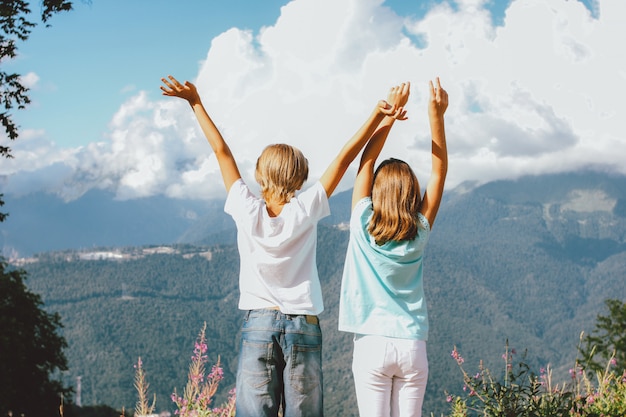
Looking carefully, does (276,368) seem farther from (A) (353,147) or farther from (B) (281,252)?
(A) (353,147)

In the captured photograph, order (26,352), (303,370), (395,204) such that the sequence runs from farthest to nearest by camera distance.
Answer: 1. (26,352)
2. (395,204)
3. (303,370)

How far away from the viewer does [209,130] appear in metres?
3.77

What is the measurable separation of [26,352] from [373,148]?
22.8 meters

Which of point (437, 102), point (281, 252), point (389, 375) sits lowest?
point (389, 375)

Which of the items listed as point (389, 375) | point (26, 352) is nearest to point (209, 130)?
point (389, 375)

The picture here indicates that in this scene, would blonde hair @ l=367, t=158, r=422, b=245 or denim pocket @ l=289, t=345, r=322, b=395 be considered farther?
blonde hair @ l=367, t=158, r=422, b=245

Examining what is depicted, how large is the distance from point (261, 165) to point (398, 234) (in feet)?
2.79

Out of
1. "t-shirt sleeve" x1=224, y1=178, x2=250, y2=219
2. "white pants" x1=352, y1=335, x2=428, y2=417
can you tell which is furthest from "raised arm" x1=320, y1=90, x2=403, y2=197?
"white pants" x1=352, y1=335, x2=428, y2=417

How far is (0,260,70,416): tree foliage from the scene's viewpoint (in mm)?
20547

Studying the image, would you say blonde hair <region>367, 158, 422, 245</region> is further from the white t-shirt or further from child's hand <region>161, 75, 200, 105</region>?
child's hand <region>161, 75, 200, 105</region>

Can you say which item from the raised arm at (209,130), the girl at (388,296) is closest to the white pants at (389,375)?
the girl at (388,296)

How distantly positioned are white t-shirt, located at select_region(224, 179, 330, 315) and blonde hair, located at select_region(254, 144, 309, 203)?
2.8 inches

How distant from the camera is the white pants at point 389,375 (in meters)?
3.33

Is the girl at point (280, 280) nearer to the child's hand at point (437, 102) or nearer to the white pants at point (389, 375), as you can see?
the white pants at point (389, 375)
